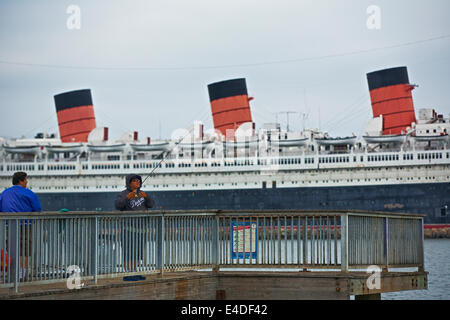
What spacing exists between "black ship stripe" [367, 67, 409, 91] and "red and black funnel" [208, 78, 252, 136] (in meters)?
10.2

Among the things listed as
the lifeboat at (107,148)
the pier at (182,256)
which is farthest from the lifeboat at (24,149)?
the pier at (182,256)

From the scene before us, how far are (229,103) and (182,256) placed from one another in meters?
52.0

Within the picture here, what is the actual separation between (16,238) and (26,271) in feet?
1.72

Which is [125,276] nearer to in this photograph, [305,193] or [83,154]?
[305,193]

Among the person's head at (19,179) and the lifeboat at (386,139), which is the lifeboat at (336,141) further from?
the person's head at (19,179)

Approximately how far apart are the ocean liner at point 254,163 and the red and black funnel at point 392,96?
79mm

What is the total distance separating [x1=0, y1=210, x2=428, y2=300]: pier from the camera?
317 inches

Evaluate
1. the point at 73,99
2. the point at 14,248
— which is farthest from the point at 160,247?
the point at 73,99

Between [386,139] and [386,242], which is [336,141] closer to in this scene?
[386,139]

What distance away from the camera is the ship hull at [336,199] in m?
55.2

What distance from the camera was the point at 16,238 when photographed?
7.71 m

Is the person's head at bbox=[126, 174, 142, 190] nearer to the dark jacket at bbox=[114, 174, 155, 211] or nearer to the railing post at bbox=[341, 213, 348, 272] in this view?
the dark jacket at bbox=[114, 174, 155, 211]

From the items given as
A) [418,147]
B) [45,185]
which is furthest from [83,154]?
[418,147]

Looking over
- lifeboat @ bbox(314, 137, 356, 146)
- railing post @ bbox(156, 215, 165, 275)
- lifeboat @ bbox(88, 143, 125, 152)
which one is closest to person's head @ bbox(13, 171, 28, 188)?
railing post @ bbox(156, 215, 165, 275)
